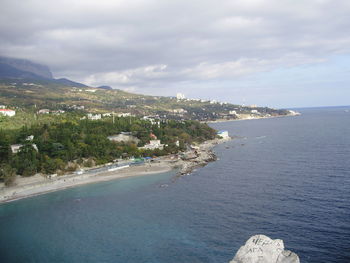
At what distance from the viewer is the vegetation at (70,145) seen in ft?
170

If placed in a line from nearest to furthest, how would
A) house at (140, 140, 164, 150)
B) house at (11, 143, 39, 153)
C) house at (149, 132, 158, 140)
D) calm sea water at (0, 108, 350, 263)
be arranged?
calm sea water at (0, 108, 350, 263) < house at (11, 143, 39, 153) < house at (140, 140, 164, 150) < house at (149, 132, 158, 140)

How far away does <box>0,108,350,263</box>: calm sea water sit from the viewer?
24547 mm

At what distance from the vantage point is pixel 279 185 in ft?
134

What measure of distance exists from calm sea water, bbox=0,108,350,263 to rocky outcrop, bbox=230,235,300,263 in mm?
3505

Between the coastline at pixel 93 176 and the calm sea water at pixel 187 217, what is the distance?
2.48m

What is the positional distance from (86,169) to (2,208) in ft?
63.2

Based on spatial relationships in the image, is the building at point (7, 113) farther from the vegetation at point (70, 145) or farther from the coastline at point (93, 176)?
the coastline at point (93, 176)

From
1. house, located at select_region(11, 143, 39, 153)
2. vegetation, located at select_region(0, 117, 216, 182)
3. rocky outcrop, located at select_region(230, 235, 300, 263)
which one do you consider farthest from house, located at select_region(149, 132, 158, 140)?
rocky outcrop, located at select_region(230, 235, 300, 263)

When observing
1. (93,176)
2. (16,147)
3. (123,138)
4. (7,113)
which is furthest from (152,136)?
(7,113)

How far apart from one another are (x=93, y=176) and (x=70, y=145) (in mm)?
10698

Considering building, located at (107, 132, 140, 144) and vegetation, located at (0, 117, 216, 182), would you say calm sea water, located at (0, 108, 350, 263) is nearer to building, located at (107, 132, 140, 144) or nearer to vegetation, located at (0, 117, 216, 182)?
vegetation, located at (0, 117, 216, 182)

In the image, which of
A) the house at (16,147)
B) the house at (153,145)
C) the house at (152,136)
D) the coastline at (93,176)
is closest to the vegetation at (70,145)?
the house at (16,147)

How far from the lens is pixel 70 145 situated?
194 ft

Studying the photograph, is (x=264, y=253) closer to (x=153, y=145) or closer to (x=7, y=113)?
(x=153, y=145)
